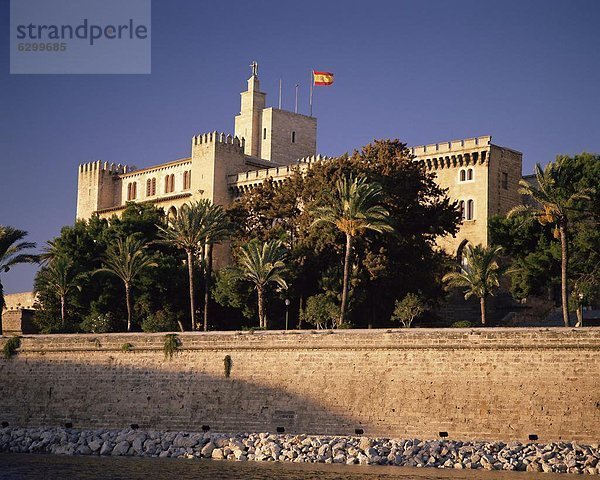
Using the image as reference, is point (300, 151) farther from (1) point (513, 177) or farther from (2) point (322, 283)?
(2) point (322, 283)

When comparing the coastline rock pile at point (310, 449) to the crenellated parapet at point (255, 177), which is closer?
the coastline rock pile at point (310, 449)

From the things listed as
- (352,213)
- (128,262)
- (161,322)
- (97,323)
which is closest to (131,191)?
(97,323)

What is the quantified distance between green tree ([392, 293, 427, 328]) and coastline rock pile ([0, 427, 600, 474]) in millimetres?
12660

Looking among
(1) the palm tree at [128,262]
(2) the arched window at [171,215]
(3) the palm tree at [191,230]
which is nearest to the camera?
(3) the palm tree at [191,230]

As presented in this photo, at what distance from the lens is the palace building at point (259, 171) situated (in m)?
52.9

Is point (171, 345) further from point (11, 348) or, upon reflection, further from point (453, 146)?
point (453, 146)

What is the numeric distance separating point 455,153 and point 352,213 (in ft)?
47.3

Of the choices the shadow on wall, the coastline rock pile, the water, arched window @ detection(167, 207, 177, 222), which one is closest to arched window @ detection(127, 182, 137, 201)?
arched window @ detection(167, 207, 177, 222)

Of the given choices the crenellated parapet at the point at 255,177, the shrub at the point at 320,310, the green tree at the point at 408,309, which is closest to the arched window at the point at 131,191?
the crenellated parapet at the point at 255,177

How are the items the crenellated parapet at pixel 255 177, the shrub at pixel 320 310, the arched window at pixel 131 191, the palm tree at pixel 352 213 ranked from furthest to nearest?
1. the arched window at pixel 131 191
2. the crenellated parapet at pixel 255 177
3. the shrub at pixel 320 310
4. the palm tree at pixel 352 213

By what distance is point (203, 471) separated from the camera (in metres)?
28.1

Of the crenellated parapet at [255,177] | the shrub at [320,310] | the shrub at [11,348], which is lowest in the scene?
A: the shrub at [11,348]

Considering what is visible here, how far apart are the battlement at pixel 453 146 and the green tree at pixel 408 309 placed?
39.2 ft

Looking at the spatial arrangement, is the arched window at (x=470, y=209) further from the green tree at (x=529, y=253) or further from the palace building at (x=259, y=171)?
the green tree at (x=529, y=253)
